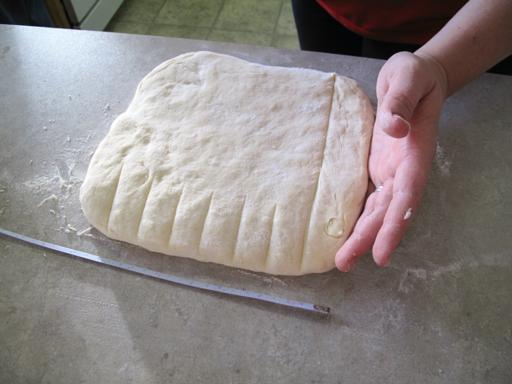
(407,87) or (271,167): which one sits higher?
(407,87)

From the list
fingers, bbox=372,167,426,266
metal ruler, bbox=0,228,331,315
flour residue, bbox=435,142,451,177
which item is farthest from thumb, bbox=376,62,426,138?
metal ruler, bbox=0,228,331,315

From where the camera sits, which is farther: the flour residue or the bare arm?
the flour residue

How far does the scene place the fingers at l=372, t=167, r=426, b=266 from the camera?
0.98 metres

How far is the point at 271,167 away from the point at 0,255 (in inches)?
33.2

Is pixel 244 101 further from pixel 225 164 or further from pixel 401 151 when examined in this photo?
pixel 401 151

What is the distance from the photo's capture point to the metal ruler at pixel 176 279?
1.10 meters

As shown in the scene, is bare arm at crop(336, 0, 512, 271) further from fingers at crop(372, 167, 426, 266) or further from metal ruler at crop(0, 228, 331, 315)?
metal ruler at crop(0, 228, 331, 315)

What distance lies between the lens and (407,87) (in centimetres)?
109

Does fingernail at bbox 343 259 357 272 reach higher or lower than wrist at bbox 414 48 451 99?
lower

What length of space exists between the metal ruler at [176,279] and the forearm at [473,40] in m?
0.77

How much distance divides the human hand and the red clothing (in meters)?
0.23

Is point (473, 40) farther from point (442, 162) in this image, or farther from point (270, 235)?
point (270, 235)

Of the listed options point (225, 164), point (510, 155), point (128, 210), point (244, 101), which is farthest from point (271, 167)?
point (510, 155)

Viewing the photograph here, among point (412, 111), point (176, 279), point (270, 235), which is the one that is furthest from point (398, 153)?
point (176, 279)
